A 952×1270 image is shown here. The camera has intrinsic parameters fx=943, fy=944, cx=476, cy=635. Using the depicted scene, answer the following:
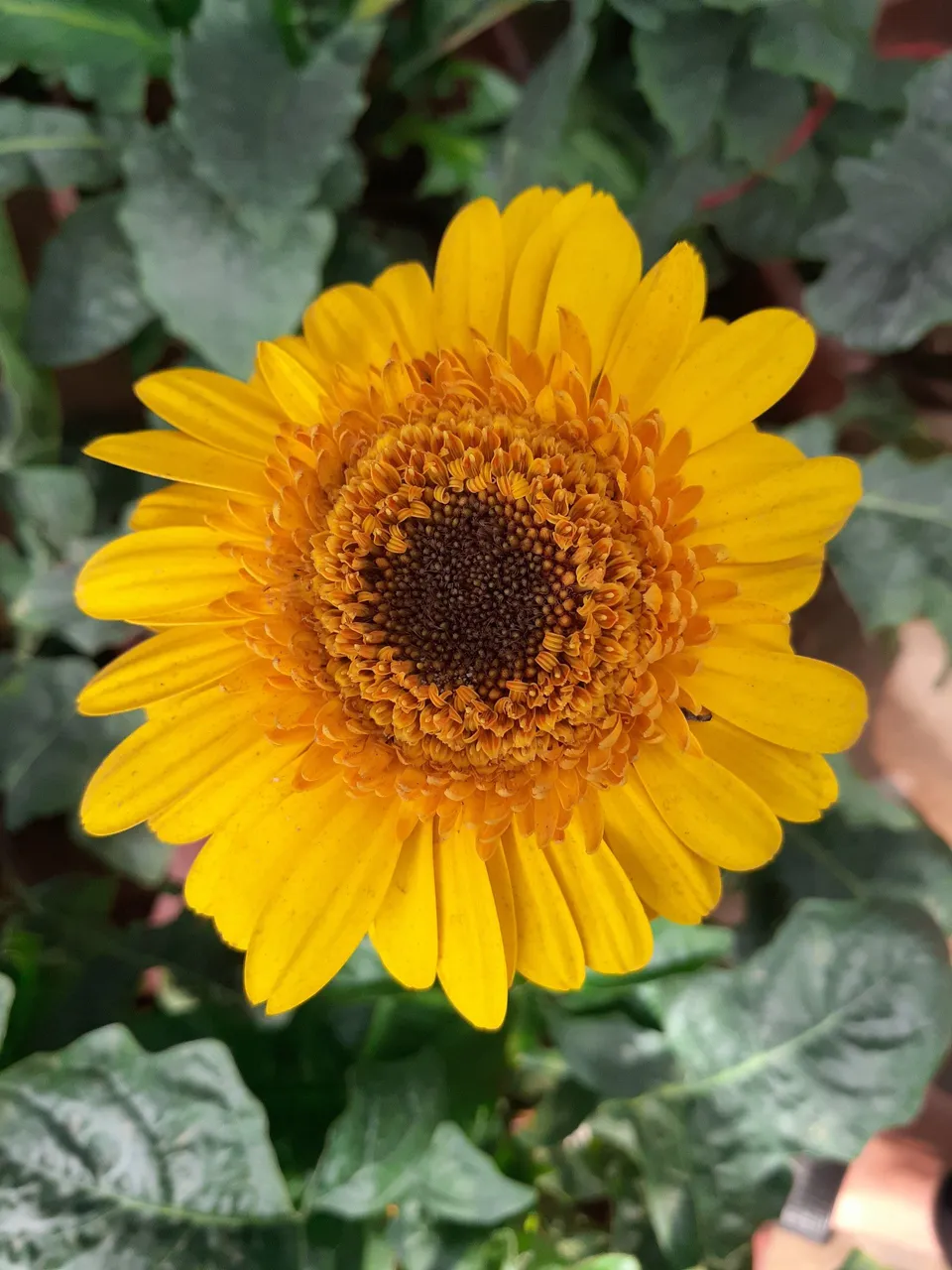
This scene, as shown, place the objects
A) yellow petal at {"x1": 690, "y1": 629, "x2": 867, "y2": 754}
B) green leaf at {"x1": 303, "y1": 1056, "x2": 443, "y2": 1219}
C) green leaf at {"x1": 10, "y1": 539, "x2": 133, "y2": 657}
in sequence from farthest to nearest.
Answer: green leaf at {"x1": 10, "y1": 539, "x2": 133, "y2": 657} < green leaf at {"x1": 303, "y1": 1056, "x2": 443, "y2": 1219} < yellow petal at {"x1": 690, "y1": 629, "x2": 867, "y2": 754}

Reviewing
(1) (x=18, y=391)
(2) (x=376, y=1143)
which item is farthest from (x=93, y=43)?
(2) (x=376, y=1143)

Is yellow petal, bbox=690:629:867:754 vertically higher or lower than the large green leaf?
higher

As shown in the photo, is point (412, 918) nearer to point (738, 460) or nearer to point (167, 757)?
point (167, 757)

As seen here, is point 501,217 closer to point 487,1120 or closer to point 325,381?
point 325,381

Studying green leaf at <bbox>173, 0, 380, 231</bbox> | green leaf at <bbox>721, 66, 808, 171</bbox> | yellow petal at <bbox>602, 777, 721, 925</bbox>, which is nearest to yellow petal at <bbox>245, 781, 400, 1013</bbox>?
yellow petal at <bbox>602, 777, 721, 925</bbox>

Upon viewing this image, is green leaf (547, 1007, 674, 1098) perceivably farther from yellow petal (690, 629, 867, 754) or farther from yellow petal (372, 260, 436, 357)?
yellow petal (372, 260, 436, 357)

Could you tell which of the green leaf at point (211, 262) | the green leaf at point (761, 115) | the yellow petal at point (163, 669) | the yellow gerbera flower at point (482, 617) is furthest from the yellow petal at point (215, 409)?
the green leaf at point (761, 115)


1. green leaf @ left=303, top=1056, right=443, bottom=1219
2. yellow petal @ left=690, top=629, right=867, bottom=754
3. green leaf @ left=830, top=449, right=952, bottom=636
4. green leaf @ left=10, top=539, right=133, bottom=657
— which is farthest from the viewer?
green leaf @ left=10, top=539, right=133, bottom=657

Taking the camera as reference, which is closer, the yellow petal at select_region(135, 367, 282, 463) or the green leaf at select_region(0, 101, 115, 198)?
the yellow petal at select_region(135, 367, 282, 463)
